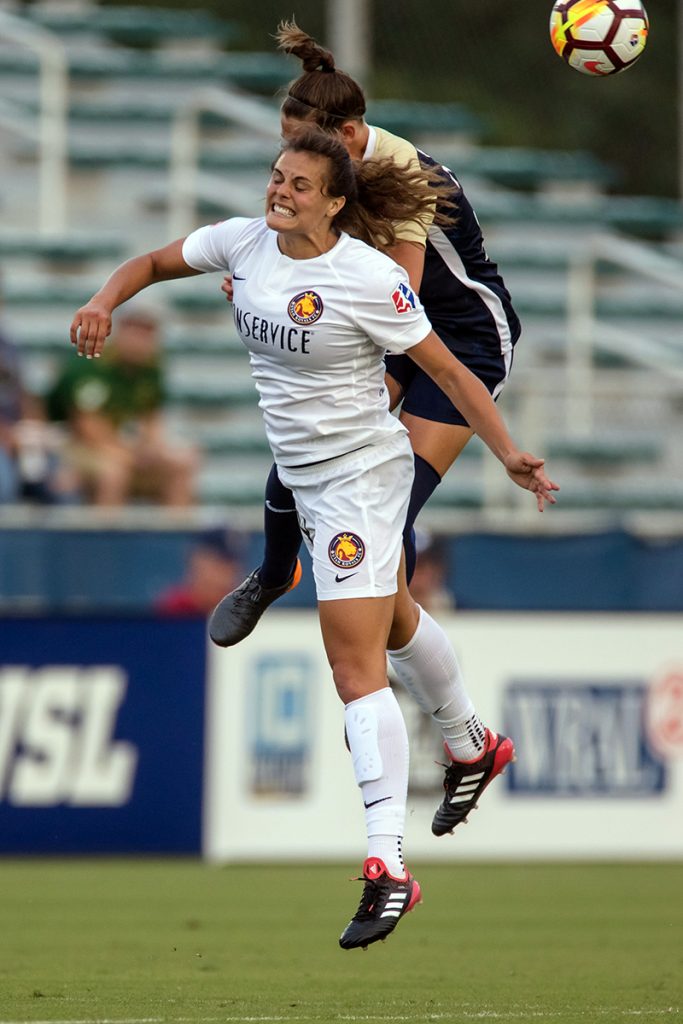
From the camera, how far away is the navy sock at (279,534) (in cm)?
664

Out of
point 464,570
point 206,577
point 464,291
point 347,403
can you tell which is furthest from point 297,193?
point 464,570

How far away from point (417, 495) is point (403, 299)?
82 centimetres

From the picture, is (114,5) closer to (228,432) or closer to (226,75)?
(226,75)

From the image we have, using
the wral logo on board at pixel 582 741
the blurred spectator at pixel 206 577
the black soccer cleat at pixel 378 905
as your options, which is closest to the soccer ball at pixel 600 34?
the black soccer cleat at pixel 378 905

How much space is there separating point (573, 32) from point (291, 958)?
358cm

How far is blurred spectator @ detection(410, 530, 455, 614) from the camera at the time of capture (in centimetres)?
1122

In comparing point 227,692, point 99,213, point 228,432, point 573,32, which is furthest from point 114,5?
point 573,32

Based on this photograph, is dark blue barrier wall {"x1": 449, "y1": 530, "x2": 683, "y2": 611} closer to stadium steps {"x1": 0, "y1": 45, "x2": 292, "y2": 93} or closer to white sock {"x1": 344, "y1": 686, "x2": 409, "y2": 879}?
white sock {"x1": 344, "y1": 686, "x2": 409, "y2": 879}

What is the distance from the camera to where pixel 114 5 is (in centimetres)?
2236

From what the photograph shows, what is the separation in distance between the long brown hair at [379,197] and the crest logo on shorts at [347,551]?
912 millimetres

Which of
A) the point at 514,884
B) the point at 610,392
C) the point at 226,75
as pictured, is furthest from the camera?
the point at 226,75

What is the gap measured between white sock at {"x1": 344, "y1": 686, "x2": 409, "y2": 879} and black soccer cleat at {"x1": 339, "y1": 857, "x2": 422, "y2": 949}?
0.26ft

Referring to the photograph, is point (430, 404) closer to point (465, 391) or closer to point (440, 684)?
point (465, 391)

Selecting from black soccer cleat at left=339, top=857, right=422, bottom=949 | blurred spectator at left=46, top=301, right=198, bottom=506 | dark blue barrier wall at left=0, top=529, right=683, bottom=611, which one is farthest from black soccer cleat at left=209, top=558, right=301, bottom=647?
blurred spectator at left=46, top=301, right=198, bottom=506
